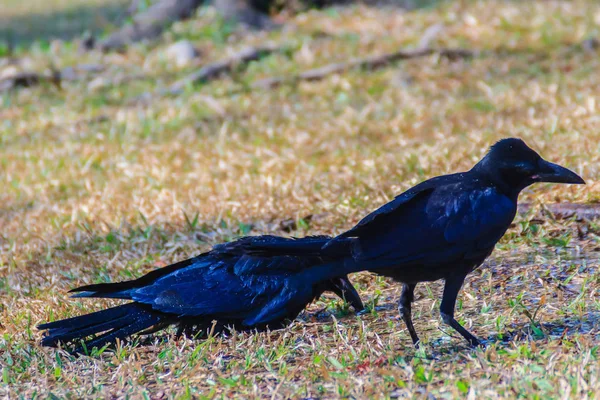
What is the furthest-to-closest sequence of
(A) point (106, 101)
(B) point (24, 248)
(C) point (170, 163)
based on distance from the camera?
(A) point (106, 101)
(C) point (170, 163)
(B) point (24, 248)

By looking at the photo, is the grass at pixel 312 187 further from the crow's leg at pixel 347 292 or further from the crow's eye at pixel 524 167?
the crow's eye at pixel 524 167

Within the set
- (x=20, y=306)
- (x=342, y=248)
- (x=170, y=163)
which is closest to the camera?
(x=342, y=248)

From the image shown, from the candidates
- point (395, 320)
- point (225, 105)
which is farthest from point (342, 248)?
point (225, 105)

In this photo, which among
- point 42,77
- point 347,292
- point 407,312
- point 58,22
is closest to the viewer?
point 407,312

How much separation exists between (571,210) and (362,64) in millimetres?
4328

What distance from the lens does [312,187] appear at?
5.40 m

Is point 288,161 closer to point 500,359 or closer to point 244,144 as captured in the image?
point 244,144

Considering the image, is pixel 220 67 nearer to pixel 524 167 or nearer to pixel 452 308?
pixel 524 167

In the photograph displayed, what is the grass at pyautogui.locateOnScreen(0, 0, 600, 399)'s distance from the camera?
10.3 ft

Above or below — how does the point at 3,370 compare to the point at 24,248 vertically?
above

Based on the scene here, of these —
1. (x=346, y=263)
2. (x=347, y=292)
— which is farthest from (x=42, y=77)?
(x=346, y=263)

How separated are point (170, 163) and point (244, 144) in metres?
0.63

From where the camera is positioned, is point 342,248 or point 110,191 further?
point 110,191

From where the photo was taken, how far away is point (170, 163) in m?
6.49
